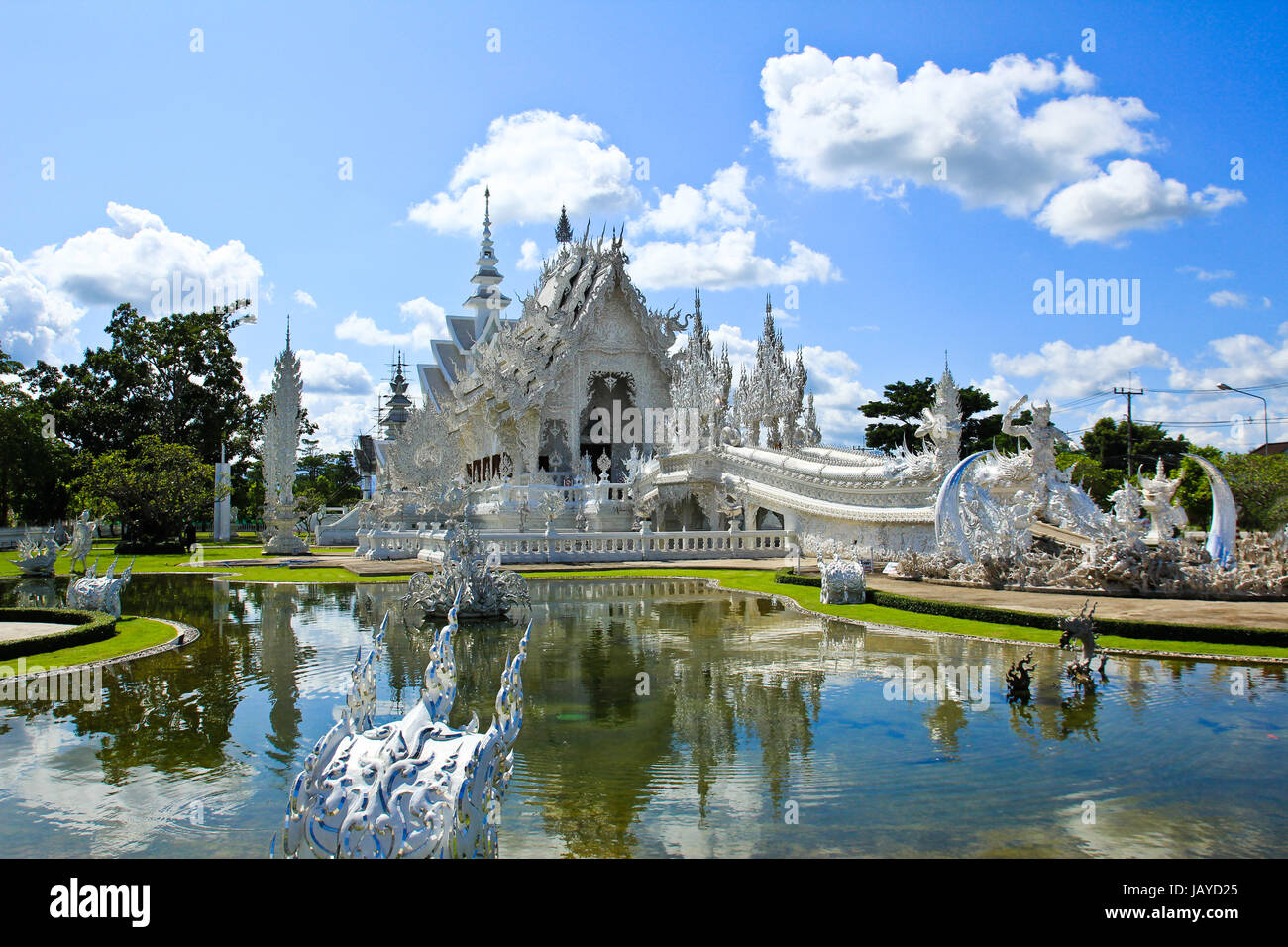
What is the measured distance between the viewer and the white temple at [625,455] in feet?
81.0

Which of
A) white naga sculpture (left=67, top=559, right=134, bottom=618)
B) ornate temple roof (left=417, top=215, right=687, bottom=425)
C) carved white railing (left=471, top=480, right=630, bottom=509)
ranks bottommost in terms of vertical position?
white naga sculpture (left=67, top=559, right=134, bottom=618)

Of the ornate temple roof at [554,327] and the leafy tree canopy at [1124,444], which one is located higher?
the ornate temple roof at [554,327]

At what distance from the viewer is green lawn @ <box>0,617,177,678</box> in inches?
422

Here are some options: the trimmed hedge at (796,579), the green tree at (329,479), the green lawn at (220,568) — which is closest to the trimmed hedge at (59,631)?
the green lawn at (220,568)

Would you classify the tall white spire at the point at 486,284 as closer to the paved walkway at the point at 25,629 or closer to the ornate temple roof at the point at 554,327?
the ornate temple roof at the point at 554,327

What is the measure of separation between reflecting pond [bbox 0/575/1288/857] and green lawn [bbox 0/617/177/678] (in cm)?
70

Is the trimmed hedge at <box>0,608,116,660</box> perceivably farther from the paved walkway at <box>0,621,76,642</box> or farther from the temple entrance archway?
the temple entrance archway

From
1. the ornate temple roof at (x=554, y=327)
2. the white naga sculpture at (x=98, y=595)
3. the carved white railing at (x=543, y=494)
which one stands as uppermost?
the ornate temple roof at (x=554, y=327)

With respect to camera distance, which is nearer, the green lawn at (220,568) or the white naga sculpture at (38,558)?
the green lawn at (220,568)

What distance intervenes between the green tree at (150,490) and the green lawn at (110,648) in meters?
24.9

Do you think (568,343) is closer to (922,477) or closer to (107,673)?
(922,477)

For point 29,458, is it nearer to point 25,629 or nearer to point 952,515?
point 25,629

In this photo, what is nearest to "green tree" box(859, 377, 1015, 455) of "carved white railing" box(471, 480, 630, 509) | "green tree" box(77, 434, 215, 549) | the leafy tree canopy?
the leafy tree canopy
